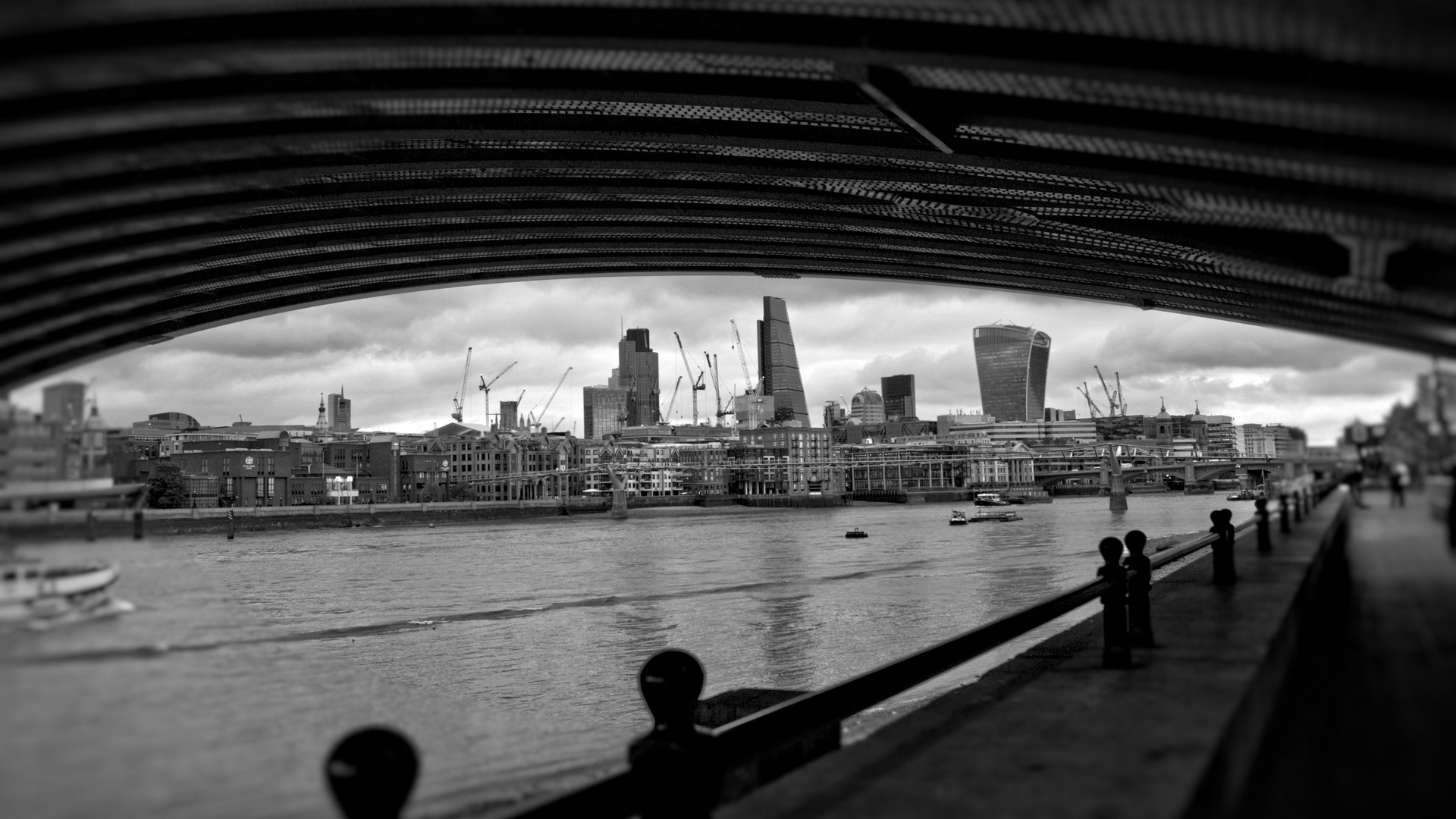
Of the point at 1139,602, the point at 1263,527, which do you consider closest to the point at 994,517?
the point at 1263,527

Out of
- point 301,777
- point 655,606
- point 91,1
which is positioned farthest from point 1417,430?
point 655,606

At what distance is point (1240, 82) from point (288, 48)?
13.4ft

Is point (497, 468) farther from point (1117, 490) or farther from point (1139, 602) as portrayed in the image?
point (1139, 602)

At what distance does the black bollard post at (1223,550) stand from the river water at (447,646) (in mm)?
4113

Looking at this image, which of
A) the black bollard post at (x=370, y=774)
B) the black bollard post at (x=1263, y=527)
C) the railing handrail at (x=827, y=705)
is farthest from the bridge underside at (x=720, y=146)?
the railing handrail at (x=827, y=705)

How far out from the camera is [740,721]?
5785 millimetres

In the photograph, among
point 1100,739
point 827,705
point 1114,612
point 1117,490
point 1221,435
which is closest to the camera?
point 1100,739

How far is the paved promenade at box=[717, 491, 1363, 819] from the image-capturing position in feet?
14.0

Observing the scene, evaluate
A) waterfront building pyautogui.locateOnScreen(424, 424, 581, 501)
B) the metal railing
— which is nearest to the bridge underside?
the metal railing

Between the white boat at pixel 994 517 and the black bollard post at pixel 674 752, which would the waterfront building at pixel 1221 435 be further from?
the white boat at pixel 994 517

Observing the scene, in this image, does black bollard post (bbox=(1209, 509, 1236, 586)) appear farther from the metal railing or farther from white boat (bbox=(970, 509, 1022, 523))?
white boat (bbox=(970, 509, 1022, 523))

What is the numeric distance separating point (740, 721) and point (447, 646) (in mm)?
22456

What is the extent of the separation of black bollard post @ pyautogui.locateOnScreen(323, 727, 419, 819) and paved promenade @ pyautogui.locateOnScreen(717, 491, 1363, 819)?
7.64 ft

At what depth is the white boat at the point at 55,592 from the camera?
3.25 metres
